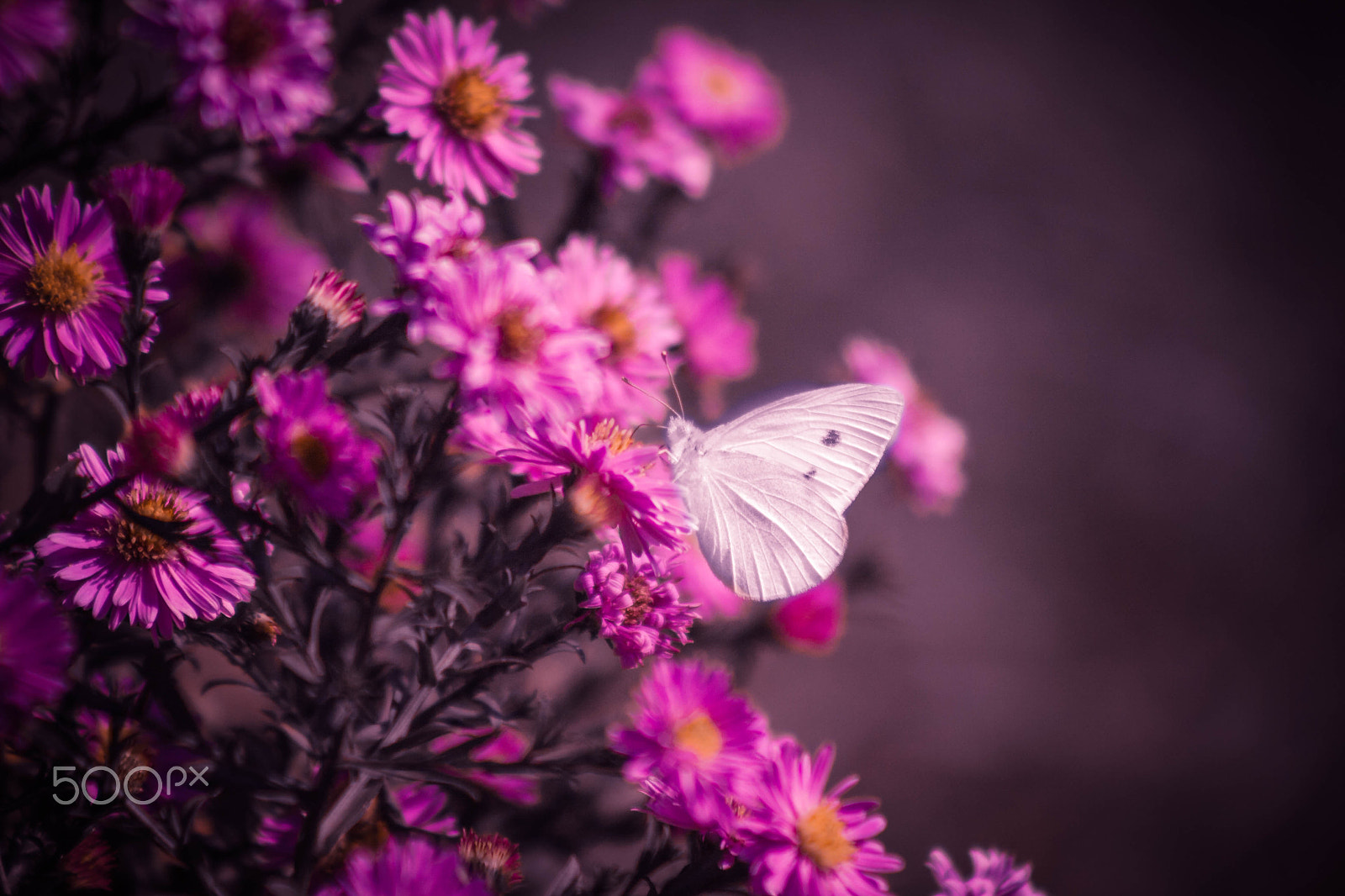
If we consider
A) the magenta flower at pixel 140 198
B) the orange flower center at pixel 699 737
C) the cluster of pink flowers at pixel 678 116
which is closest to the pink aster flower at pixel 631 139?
the cluster of pink flowers at pixel 678 116

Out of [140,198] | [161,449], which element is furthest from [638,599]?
[140,198]

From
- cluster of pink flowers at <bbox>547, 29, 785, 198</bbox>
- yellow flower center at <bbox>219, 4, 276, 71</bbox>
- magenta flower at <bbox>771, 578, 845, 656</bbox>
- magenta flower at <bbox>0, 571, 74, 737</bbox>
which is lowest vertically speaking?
magenta flower at <bbox>771, 578, 845, 656</bbox>

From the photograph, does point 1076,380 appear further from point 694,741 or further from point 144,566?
point 144,566

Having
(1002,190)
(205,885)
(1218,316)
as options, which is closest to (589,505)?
(205,885)

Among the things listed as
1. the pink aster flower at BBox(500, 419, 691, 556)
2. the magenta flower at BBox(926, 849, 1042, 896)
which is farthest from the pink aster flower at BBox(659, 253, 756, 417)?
the magenta flower at BBox(926, 849, 1042, 896)

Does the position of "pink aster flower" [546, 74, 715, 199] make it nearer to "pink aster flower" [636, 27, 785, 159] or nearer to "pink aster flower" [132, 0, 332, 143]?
"pink aster flower" [636, 27, 785, 159]

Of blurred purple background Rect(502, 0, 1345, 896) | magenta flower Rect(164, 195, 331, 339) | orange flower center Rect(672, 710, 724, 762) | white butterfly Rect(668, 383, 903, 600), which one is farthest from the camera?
blurred purple background Rect(502, 0, 1345, 896)

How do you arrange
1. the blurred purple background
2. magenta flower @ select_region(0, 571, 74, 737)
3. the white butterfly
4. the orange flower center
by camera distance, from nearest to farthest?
A: magenta flower @ select_region(0, 571, 74, 737) < the orange flower center < the white butterfly < the blurred purple background
